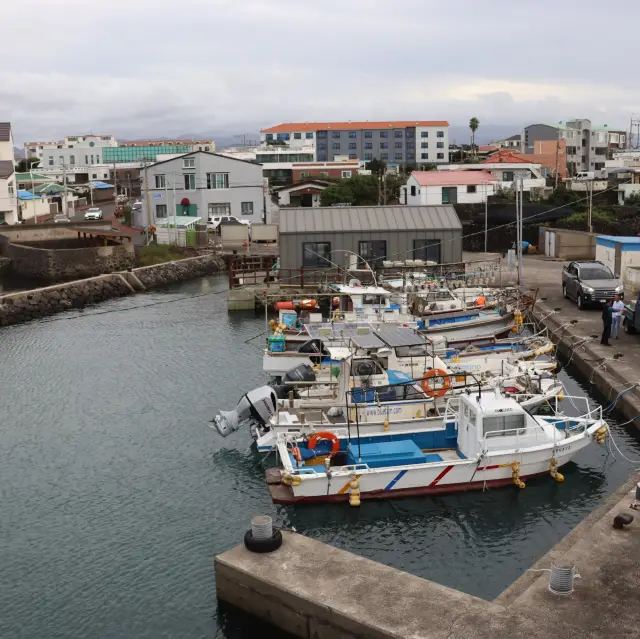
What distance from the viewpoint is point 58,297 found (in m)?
39.4

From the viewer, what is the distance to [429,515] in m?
15.8

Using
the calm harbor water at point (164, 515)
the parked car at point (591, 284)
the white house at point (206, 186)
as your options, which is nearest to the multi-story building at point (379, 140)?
the white house at point (206, 186)

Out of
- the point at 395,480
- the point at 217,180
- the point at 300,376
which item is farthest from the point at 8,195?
Answer: the point at 395,480

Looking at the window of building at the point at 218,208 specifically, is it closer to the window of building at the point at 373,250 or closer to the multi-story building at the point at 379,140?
the window of building at the point at 373,250

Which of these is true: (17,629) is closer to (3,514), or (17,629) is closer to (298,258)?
(3,514)

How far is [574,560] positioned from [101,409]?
592 inches

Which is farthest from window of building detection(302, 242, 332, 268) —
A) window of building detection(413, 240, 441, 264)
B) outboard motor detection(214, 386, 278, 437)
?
outboard motor detection(214, 386, 278, 437)

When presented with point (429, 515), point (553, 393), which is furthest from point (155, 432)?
point (553, 393)

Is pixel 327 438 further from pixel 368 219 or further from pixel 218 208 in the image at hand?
pixel 218 208

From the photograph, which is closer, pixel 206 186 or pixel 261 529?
pixel 261 529

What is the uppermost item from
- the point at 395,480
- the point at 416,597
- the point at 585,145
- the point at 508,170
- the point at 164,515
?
the point at 585,145

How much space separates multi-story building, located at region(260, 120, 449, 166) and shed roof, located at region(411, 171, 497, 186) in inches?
2075

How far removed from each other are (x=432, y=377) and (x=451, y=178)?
41537 mm

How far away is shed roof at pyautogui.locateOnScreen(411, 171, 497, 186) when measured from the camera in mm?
57438
